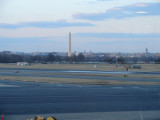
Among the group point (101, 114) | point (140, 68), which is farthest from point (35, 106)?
point (140, 68)

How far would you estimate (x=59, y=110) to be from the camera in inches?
371

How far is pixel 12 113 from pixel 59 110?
1.70 m

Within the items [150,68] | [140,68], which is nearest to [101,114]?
[150,68]

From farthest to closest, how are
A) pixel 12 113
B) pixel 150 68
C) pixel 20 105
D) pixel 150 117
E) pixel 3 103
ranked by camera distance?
1. pixel 150 68
2. pixel 3 103
3. pixel 20 105
4. pixel 12 113
5. pixel 150 117

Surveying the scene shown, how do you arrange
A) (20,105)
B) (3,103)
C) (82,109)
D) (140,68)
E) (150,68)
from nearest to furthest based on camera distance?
(82,109), (20,105), (3,103), (150,68), (140,68)

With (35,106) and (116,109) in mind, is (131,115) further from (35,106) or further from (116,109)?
(35,106)

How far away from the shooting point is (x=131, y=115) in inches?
340

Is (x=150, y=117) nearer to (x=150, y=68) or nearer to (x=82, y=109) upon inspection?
(x=82, y=109)

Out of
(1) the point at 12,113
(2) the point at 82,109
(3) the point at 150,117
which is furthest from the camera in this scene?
(2) the point at 82,109

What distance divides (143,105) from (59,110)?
3.77 m

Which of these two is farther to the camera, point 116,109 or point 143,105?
point 143,105

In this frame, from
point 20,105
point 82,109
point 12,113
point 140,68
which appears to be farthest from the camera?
Answer: point 140,68

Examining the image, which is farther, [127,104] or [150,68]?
[150,68]

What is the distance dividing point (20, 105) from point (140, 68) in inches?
1212
